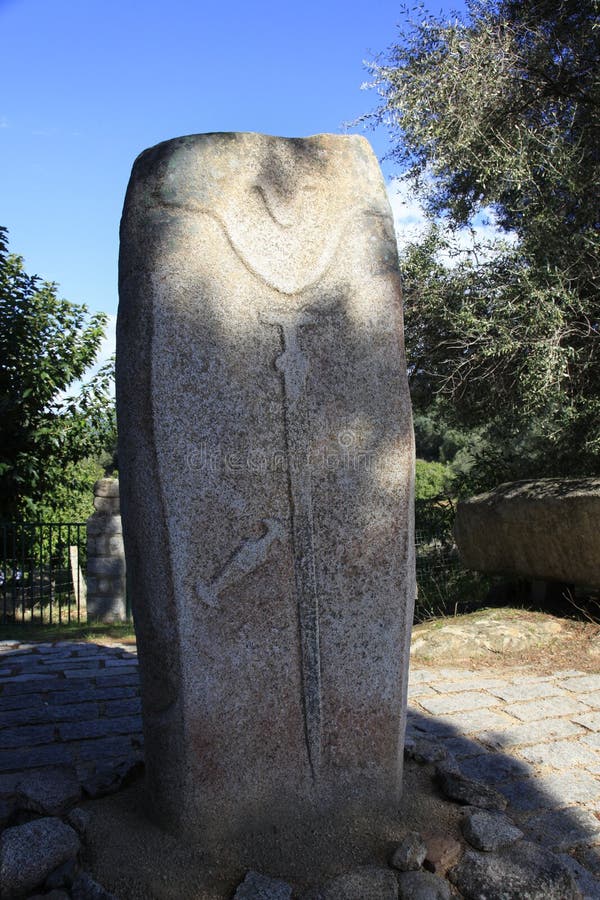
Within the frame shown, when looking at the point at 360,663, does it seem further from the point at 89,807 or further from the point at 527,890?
the point at 89,807

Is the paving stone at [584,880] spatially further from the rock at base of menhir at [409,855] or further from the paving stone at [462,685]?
the paving stone at [462,685]

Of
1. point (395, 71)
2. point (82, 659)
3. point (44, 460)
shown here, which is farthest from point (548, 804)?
point (44, 460)

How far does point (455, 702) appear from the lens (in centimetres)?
448

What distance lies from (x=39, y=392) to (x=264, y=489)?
29.3 feet

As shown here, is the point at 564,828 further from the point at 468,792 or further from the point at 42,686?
the point at 42,686

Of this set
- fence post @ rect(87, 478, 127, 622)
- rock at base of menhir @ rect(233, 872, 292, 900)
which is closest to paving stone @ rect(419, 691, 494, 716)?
rock at base of menhir @ rect(233, 872, 292, 900)

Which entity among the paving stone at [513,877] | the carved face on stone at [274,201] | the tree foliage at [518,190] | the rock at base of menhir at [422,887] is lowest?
the paving stone at [513,877]

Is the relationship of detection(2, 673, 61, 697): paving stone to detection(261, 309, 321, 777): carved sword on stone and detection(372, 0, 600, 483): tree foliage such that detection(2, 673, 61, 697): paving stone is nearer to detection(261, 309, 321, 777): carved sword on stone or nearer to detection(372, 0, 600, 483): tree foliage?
detection(261, 309, 321, 777): carved sword on stone

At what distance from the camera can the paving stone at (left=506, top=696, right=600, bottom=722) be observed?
4.19 metres

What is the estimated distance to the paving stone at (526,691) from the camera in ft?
15.0

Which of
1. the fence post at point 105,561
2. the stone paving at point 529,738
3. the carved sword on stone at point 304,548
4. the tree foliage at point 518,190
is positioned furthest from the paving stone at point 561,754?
the fence post at point 105,561

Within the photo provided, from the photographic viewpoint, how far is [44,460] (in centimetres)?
1100

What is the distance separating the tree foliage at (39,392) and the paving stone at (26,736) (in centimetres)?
684

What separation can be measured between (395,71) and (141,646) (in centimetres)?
744
